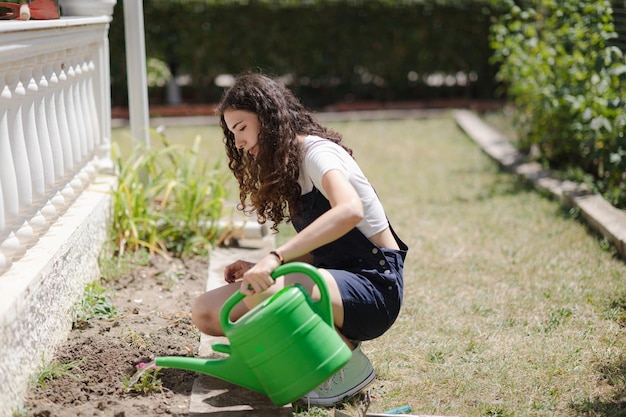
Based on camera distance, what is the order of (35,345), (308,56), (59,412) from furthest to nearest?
1. (308,56)
2. (35,345)
3. (59,412)

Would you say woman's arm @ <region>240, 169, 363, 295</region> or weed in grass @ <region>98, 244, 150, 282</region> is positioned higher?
woman's arm @ <region>240, 169, 363, 295</region>

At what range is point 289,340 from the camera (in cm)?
244

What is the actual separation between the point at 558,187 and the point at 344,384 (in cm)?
366

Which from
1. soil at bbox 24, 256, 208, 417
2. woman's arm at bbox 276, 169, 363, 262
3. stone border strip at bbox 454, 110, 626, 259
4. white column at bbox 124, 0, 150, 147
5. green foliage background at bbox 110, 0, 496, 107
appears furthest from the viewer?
green foliage background at bbox 110, 0, 496, 107

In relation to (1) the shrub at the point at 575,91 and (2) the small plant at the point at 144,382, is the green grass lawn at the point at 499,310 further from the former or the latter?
(2) the small plant at the point at 144,382

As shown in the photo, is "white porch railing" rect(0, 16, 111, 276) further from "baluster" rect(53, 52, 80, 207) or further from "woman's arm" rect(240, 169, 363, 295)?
"woman's arm" rect(240, 169, 363, 295)

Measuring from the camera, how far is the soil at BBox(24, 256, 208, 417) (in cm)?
265

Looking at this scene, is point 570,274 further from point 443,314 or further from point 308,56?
point 308,56

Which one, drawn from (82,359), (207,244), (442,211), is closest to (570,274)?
(442,211)

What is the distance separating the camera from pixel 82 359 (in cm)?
298

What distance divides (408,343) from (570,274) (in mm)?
1284

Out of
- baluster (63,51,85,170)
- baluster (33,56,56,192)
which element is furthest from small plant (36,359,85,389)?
baluster (63,51,85,170)

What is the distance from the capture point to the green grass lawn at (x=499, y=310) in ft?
9.43

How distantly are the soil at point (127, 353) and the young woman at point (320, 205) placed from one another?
11.2 inches
